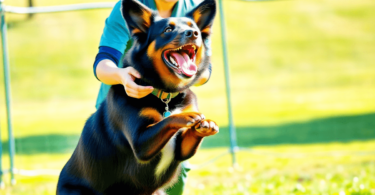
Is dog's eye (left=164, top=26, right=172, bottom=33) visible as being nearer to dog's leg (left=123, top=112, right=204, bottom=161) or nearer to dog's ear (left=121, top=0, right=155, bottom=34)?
dog's ear (left=121, top=0, right=155, bottom=34)

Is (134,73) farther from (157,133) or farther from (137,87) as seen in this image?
(157,133)

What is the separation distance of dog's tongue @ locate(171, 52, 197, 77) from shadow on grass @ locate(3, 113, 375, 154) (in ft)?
19.5

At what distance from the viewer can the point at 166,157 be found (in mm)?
2900

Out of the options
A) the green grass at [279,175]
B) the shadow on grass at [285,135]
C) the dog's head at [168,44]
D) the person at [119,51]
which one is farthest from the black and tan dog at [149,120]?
the shadow on grass at [285,135]

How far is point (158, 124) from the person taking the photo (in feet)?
8.09

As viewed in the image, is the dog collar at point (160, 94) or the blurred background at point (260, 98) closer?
the dog collar at point (160, 94)

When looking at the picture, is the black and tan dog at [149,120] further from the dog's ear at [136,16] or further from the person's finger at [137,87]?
the person's finger at [137,87]

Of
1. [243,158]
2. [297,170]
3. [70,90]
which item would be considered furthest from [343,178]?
[70,90]

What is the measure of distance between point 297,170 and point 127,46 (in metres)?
3.70

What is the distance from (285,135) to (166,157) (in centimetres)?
790

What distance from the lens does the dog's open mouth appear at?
257cm

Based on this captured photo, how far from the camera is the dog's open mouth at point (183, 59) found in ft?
8.45

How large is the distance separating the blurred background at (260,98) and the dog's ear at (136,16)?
2556 mm

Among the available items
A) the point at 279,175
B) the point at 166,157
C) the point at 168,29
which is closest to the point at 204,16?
the point at 168,29
